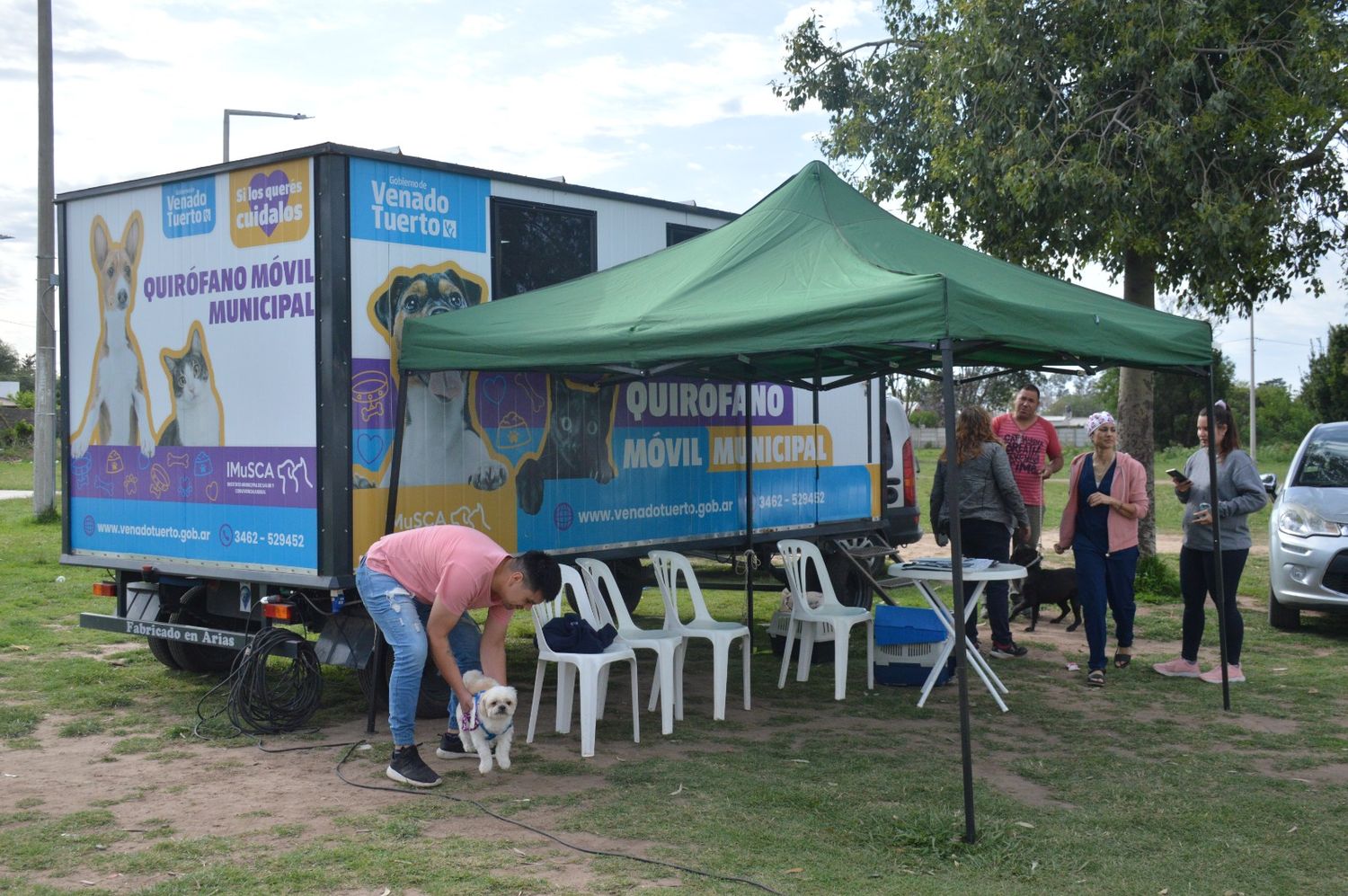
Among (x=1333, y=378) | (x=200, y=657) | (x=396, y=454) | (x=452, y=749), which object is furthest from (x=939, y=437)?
(x=452, y=749)

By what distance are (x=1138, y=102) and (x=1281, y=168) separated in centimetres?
134

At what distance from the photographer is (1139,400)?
1220 centimetres

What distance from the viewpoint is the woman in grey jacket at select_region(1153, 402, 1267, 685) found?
759 centimetres

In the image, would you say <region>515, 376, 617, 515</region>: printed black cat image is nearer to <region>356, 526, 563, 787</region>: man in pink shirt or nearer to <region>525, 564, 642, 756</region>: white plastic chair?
<region>525, 564, 642, 756</region>: white plastic chair

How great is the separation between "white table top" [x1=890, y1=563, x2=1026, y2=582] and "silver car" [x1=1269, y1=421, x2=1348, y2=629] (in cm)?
340

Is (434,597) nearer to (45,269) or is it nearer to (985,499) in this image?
(985,499)

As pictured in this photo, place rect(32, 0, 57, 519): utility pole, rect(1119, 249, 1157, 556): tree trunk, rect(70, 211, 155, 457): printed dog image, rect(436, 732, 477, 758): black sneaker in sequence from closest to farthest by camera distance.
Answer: rect(436, 732, 477, 758): black sneaker, rect(70, 211, 155, 457): printed dog image, rect(1119, 249, 1157, 556): tree trunk, rect(32, 0, 57, 519): utility pole

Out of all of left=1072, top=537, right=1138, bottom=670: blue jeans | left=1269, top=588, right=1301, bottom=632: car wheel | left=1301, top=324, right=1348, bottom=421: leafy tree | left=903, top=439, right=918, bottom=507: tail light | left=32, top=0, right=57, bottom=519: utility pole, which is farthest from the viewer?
left=1301, top=324, right=1348, bottom=421: leafy tree

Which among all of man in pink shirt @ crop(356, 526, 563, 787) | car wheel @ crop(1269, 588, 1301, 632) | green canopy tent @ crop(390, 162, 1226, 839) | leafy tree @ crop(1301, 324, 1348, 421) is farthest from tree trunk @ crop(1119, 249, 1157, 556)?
leafy tree @ crop(1301, 324, 1348, 421)

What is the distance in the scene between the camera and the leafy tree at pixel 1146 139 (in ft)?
35.2

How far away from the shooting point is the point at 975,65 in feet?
39.1

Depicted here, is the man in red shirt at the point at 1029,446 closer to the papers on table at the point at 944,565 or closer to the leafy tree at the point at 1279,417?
the papers on table at the point at 944,565

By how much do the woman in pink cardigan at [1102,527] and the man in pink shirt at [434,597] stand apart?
376 centimetres

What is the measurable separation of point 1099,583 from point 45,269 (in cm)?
1299
